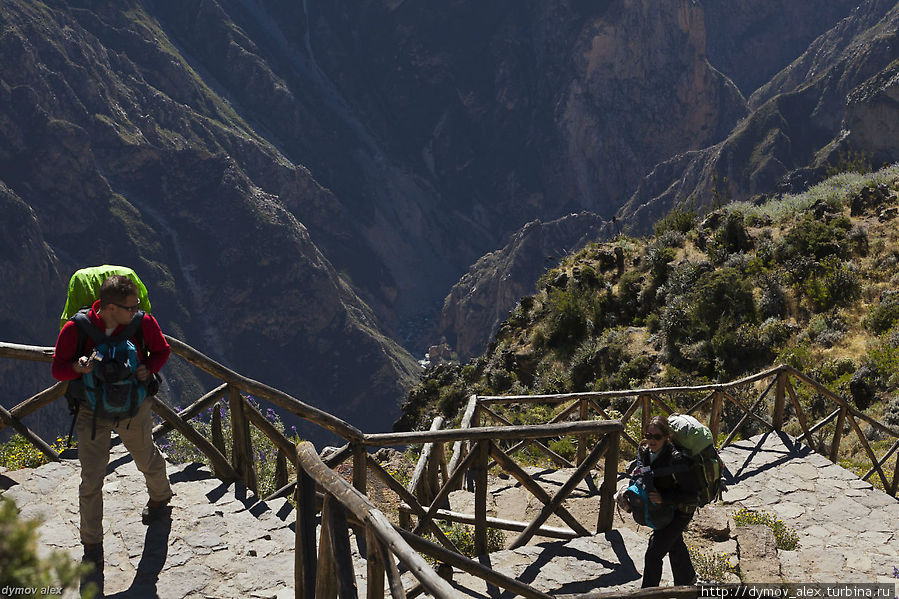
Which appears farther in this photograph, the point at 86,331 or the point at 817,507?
the point at 817,507

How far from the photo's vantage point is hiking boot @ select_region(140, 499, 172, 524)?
4.66 meters

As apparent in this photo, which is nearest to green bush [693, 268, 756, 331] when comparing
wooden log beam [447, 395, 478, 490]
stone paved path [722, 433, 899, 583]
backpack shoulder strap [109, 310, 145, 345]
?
stone paved path [722, 433, 899, 583]

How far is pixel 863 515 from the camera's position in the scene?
22.0ft

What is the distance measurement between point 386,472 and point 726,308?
13.0 m

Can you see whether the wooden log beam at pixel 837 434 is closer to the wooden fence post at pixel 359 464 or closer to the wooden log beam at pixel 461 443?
the wooden log beam at pixel 461 443

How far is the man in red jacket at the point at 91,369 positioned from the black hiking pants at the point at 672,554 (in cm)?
341

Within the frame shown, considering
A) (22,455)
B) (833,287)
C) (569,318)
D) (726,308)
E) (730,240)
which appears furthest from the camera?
(569,318)

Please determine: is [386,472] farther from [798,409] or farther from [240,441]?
[798,409]

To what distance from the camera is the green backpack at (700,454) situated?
4168 mm

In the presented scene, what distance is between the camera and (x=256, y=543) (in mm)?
4531

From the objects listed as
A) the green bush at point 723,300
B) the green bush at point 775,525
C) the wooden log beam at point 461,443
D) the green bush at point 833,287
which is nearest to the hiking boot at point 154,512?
the wooden log beam at point 461,443

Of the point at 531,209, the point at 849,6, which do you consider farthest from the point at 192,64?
the point at 849,6

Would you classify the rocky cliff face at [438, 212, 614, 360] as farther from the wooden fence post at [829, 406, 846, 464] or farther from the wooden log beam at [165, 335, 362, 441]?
the wooden log beam at [165, 335, 362, 441]

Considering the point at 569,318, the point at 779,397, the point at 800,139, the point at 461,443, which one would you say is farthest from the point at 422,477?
the point at 800,139
